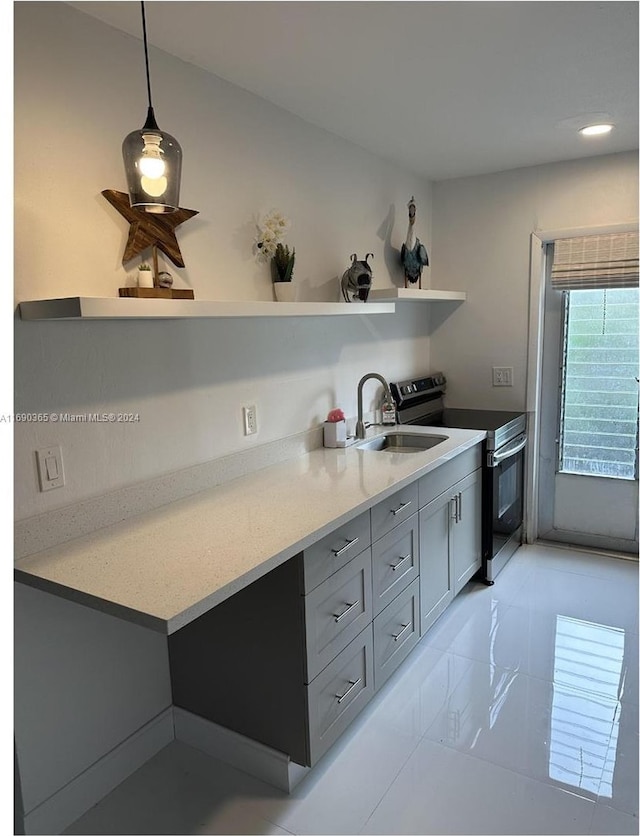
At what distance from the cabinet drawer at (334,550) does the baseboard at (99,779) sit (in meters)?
0.85

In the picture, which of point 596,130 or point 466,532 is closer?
point 596,130

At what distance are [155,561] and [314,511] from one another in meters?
0.53

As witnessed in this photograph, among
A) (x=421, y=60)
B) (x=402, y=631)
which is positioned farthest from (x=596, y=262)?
(x=402, y=631)

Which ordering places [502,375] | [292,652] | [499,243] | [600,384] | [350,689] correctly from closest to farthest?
[292,652] → [350,689] → [600,384] → [499,243] → [502,375]

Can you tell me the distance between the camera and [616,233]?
10.6 ft

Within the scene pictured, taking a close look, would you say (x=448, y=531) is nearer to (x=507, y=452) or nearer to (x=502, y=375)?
(x=507, y=452)

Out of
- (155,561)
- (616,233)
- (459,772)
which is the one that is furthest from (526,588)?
(155,561)

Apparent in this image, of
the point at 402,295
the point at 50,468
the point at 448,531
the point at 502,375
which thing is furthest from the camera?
the point at 502,375

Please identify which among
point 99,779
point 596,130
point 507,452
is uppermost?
point 596,130

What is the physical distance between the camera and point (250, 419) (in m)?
2.33

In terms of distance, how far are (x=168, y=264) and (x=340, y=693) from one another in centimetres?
153

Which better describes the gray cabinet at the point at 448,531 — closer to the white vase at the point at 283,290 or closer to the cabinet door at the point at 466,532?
the cabinet door at the point at 466,532

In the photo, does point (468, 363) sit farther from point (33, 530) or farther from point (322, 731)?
point (33, 530)

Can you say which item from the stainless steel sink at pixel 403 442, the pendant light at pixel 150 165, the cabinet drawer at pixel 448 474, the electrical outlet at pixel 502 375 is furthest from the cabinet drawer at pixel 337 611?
the electrical outlet at pixel 502 375
